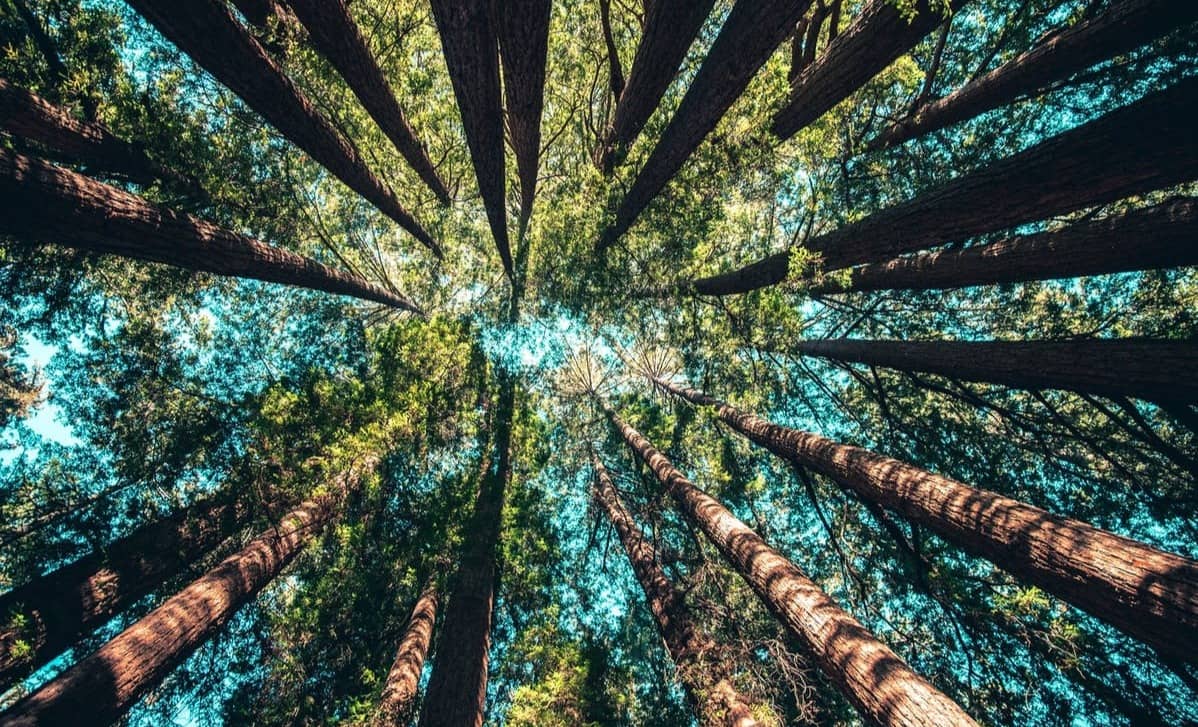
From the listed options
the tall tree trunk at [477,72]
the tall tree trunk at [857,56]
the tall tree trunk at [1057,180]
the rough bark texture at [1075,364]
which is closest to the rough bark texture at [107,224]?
the tall tree trunk at [477,72]

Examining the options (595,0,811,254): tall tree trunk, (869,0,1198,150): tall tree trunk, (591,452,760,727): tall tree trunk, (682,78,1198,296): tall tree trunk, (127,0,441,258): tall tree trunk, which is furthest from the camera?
(591,452,760,727): tall tree trunk

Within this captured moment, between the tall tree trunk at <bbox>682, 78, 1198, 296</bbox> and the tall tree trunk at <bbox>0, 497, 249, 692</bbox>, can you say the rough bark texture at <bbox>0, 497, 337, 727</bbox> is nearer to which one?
the tall tree trunk at <bbox>0, 497, 249, 692</bbox>

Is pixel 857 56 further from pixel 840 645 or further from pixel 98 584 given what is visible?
pixel 98 584

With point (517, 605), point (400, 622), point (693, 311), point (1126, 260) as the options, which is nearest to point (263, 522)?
point (400, 622)

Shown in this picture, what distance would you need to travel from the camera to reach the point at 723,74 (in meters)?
4.32

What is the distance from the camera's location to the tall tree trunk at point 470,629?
595 cm

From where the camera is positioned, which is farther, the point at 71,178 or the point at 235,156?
the point at 235,156

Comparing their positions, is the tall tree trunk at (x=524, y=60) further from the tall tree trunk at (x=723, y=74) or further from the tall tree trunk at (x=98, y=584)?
the tall tree trunk at (x=98, y=584)

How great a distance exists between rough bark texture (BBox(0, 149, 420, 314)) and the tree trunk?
9.80 metres

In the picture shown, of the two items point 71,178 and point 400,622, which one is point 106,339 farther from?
point 400,622

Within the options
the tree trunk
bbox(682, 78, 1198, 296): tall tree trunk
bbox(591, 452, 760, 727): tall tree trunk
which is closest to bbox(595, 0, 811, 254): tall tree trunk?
bbox(682, 78, 1198, 296): tall tree trunk

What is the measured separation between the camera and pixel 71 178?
3736 millimetres

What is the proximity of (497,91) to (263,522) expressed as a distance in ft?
25.2

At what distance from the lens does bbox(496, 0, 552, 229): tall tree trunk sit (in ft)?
12.4
